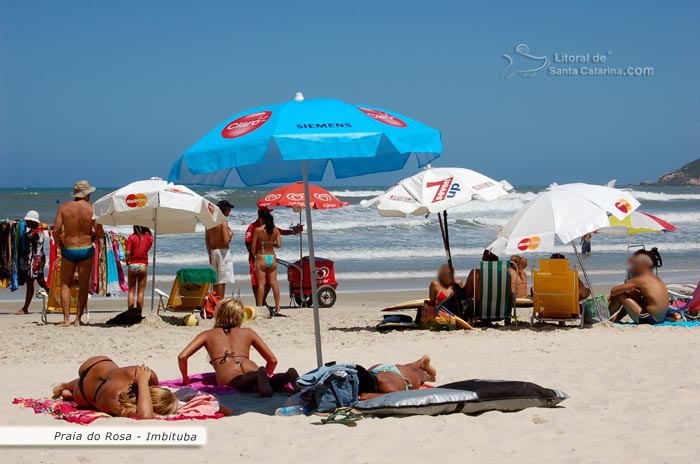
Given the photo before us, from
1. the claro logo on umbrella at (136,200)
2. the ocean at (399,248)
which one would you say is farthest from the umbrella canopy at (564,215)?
the ocean at (399,248)

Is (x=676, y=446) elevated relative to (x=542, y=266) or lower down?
lower down

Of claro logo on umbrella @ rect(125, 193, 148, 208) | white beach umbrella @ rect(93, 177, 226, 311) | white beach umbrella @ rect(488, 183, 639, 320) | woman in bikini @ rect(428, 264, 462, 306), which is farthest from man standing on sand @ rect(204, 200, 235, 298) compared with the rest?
white beach umbrella @ rect(488, 183, 639, 320)

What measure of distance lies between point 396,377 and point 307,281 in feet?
21.2

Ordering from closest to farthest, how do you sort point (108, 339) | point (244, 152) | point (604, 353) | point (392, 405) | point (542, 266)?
point (244, 152)
point (392, 405)
point (604, 353)
point (108, 339)
point (542, 266)

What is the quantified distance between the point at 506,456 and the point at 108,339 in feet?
18.7

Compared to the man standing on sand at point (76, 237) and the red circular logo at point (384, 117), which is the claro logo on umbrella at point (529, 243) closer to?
the red circular logo at point (384, 117)

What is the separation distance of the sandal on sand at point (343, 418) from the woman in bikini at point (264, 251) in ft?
19.2

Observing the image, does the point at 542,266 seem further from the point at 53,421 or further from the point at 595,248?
the point at 595,248

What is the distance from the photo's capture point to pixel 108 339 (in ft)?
29.6

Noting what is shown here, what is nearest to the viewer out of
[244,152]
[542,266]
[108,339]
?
[244,152]

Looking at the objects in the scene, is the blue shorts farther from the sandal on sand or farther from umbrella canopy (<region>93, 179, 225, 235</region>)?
the sandal on sand

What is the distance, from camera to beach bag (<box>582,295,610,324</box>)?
9.49 m

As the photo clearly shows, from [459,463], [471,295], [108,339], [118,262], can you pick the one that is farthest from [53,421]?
[118,262]

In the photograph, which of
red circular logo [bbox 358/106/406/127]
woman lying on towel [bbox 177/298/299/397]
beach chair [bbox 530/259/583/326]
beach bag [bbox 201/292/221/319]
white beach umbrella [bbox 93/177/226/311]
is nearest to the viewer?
red circular logo [bbox 358/106/406/127]
